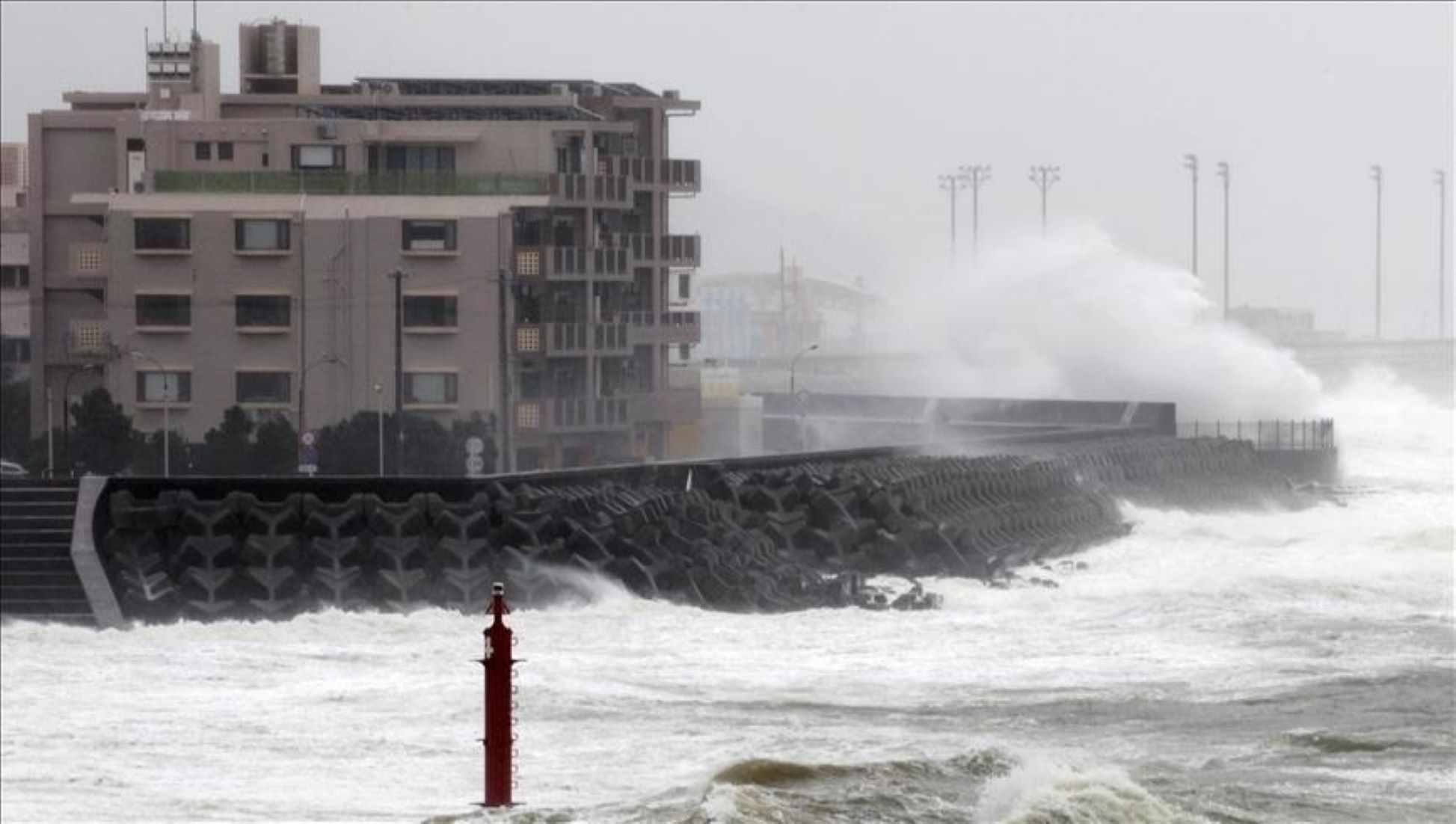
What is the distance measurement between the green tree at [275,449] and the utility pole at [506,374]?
2.49 m

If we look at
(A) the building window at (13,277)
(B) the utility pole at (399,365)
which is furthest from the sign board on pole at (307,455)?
(A) the building window at (13,277)

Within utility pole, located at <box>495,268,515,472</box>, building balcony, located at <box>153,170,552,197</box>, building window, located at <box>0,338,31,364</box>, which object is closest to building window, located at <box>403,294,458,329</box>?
utility pole, located at <box>495,268,515,472</box>

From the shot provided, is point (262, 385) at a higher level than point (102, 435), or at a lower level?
higher

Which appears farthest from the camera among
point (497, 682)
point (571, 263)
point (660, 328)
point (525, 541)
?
point (660, 328)

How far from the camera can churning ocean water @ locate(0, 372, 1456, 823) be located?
37.8 ft

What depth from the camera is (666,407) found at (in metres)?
41.1

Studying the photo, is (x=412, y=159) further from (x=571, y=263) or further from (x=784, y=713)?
(x=784, y=713)

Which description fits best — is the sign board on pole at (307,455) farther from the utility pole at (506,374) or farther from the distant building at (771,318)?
the distant building at (771,318)

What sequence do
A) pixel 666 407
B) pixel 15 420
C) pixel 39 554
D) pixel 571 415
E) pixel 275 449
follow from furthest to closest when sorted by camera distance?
pixel 15 420 → pixel 666 407 → pixel 571 415 → pixel 275 449 → pixel 39 554

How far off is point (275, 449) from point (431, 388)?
207cm

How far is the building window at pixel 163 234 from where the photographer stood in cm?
3784

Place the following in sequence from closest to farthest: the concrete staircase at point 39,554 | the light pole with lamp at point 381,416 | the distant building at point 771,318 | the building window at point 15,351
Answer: the concrete staircase at point 39,554 → the light pole with lamp at point 381,416 → the building window at point 15,351 → the distant building at point 771,318

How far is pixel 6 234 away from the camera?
46719 millimetres

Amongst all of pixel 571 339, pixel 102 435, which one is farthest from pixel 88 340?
pixel 571 339
